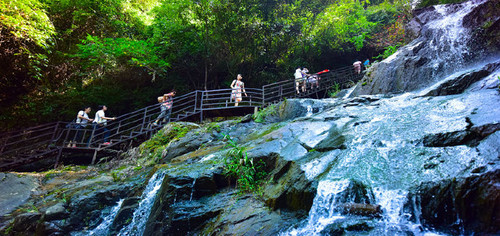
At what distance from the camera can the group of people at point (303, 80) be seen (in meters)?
12.9

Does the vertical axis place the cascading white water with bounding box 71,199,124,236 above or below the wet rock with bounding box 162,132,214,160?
below

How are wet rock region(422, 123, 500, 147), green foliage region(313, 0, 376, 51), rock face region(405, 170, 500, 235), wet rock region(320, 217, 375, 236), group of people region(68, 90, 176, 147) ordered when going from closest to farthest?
rock face region(405, 170, 500, 235) → wet rock region(320, 217, 375, 236) → wet rock region(422, 123, 500, 147) → group of people region(68, 90, 176, 147) → green foliage region(313, 0, 376, 51)

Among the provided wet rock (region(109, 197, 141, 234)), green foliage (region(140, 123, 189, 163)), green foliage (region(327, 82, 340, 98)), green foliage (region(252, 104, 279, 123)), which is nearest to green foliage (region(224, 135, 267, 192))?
wet rock (region(109, 197, 141, 234))

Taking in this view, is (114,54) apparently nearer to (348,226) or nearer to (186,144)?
(186,144)

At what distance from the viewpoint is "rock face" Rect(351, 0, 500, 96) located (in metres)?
7.82

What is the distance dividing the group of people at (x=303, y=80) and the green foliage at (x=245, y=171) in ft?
27.8

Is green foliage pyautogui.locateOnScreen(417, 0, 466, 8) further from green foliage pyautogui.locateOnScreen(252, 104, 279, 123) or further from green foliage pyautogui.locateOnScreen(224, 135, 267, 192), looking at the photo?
green foliage pyautogui.locateOnScreen(224, 135, 267, 192)

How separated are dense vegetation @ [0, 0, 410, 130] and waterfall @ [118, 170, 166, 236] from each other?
823 cm

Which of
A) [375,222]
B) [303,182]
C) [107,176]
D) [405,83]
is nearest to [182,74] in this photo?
[107,176]

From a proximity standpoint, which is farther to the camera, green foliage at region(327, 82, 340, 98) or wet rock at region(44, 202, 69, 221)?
green foliage at region(327, 82, 340, 98)

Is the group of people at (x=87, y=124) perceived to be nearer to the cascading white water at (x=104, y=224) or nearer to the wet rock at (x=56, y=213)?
the wet rock at (x=56, y=213)

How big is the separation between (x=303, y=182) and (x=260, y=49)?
41.9 ft

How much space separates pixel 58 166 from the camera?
9844 mm

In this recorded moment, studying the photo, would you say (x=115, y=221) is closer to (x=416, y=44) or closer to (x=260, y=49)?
(x=416, y=44)
